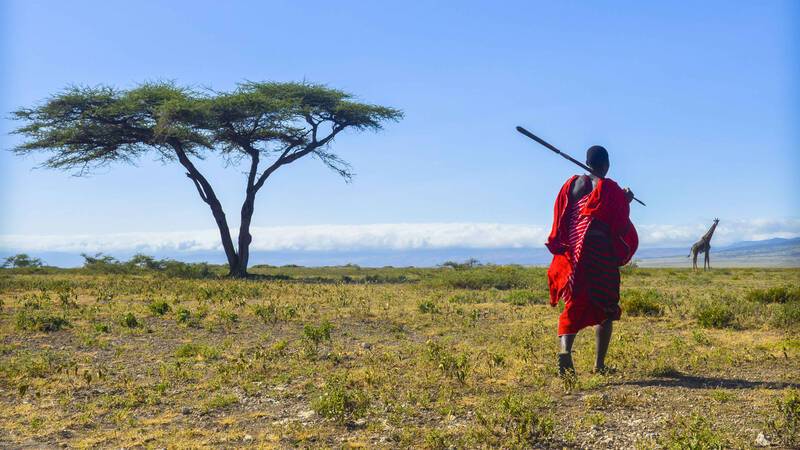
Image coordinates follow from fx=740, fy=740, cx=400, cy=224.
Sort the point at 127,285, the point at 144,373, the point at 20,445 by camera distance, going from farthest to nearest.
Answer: the point at 127,285 → the point at 144,373 → the point at 20,445

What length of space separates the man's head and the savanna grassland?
214 centimetres

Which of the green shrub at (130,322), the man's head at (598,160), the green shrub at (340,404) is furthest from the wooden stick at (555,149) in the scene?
the green shrub at (130,322)

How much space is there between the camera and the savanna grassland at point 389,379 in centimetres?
592

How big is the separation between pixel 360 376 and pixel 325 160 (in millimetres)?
23950

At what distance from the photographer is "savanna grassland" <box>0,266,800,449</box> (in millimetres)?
5922

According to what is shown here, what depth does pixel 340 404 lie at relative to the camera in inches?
253

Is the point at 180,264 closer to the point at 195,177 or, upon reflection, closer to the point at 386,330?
the point at 195,177

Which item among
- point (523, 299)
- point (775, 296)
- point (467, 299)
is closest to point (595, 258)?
point (523, 299)

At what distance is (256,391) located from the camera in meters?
7.62

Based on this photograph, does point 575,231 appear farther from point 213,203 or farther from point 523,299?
point 213,203

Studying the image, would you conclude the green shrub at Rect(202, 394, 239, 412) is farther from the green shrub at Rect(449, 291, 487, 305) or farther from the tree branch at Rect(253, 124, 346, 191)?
the tree branch at Rect(253, 124, 346, 191)

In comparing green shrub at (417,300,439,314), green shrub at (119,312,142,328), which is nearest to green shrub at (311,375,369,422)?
green shrub at (119,312,142,328)

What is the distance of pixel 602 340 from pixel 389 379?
2271 mm

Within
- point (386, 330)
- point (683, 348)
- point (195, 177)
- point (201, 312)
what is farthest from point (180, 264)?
point (683, 348)
